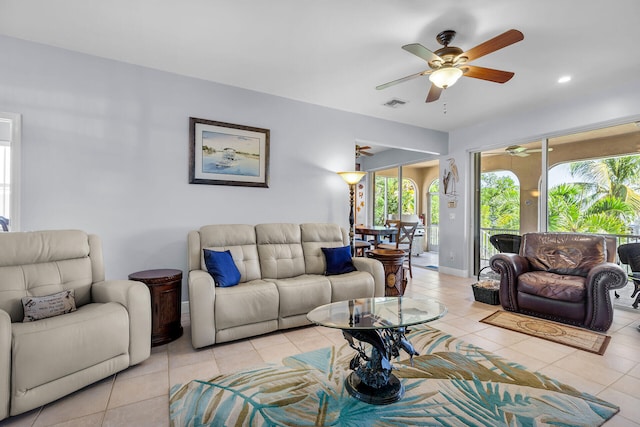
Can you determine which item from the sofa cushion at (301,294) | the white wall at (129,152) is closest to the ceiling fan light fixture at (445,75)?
the white wall at (129,152)

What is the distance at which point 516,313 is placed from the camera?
3.65 m

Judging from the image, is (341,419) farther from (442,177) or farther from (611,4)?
(442,177)

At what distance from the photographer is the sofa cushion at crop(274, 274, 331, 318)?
301cm

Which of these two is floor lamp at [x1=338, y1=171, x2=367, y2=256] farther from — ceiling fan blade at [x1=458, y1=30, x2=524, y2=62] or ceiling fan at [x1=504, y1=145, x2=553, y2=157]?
ceiling fan at [x1=504, y1=145, x2=553, y2=157]

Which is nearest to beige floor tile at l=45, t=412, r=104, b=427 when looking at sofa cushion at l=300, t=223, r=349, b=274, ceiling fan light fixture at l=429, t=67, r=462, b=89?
sofa cushion at l=300, t=223, r=349, b=274

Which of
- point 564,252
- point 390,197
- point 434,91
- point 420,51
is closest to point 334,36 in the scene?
point 420,51

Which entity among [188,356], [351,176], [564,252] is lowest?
[188,356]

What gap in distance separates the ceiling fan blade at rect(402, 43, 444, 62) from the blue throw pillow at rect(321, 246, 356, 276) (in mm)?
2198

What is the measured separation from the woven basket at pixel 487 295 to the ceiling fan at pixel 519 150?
2388 mm

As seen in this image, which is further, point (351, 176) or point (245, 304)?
point (351, 176)

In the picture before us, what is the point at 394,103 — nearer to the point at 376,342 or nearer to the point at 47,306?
the point at 376,342

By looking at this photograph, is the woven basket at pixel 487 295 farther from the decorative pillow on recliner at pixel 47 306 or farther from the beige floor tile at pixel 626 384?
the decorative pillow on recliner at pixel 47 306

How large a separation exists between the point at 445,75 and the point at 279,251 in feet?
8.04

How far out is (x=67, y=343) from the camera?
1887mm
